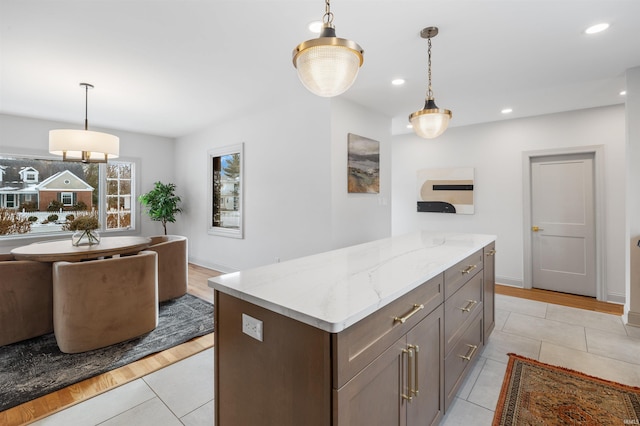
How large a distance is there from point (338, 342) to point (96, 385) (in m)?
2.14

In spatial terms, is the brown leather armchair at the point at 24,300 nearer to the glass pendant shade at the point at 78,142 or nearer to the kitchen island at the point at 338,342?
the glass pendant shade at the point at 78,142

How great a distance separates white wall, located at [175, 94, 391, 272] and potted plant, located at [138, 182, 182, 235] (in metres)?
1.17

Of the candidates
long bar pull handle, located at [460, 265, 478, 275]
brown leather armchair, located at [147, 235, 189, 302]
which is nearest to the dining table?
brown leather armchair, located at [147, 235, 189, 302]

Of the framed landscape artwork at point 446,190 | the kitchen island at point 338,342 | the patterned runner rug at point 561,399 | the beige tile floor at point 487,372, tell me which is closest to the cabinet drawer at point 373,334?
the kitchen island at point 338,342

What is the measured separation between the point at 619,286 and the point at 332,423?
4788 millimetres

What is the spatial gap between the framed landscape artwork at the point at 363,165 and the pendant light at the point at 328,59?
227 centimetres

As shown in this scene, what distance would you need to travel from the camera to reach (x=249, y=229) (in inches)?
183

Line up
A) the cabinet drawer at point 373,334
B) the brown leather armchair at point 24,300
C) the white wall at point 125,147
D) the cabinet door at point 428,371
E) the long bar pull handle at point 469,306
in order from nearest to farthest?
the cabinet drawer at point 373,334
the cabinet door at point 428,371
the long bar pull handle at point 469,306
the brown leather armchair at point 24,300
the white wall at point 125,147

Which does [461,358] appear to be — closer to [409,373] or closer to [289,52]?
[409,373]

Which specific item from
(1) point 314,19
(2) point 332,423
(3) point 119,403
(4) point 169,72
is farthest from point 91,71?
(2) point 332,423

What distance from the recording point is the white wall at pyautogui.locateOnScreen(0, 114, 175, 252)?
4.52 meters

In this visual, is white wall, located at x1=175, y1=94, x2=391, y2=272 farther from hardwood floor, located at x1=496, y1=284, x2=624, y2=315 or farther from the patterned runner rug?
the patterned runner rug

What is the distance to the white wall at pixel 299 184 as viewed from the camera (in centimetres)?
362

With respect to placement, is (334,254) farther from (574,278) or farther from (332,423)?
(574,278)
